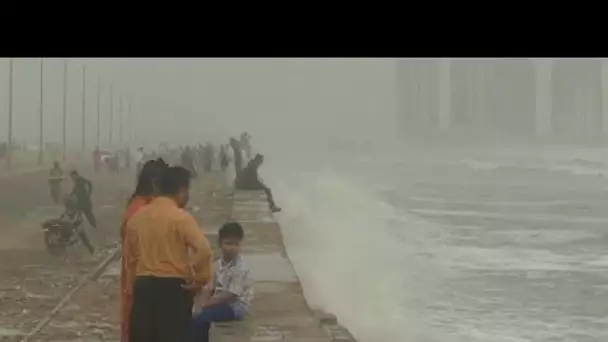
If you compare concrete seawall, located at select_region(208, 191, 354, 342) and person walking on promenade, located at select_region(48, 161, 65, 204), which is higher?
person walking on promenade, located at select_region(48, 161, 65, 204)

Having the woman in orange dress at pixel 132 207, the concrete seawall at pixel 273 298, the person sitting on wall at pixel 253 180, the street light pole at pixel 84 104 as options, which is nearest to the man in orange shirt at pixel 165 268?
the woman in orange dress at pixel 132 207

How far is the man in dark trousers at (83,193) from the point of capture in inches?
139

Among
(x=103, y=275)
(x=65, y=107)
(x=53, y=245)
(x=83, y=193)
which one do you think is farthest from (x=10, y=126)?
(x=103, y=275)

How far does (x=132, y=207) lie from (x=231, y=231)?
0.41m

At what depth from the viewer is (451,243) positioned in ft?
11.7

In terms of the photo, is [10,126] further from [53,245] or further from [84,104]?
[53,245]

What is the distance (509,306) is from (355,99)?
947mm

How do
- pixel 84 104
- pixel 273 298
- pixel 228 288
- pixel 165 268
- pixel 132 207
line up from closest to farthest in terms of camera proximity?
pixel 165 268 < pixel 132 207 < pixel 228 288 < pixel 273 298 < pixel 84 104

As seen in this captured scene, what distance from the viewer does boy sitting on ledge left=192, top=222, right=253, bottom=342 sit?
309cm

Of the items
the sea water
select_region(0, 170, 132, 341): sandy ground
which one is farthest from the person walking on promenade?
the sea water

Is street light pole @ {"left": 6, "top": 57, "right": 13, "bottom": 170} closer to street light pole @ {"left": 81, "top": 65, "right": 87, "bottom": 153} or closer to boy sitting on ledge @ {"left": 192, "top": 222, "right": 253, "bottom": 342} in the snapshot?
street light pole @ {"left": 81, "top": 65, "right": 87, "bottom": 153}

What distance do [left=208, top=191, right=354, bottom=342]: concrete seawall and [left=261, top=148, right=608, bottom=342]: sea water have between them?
6 cm
